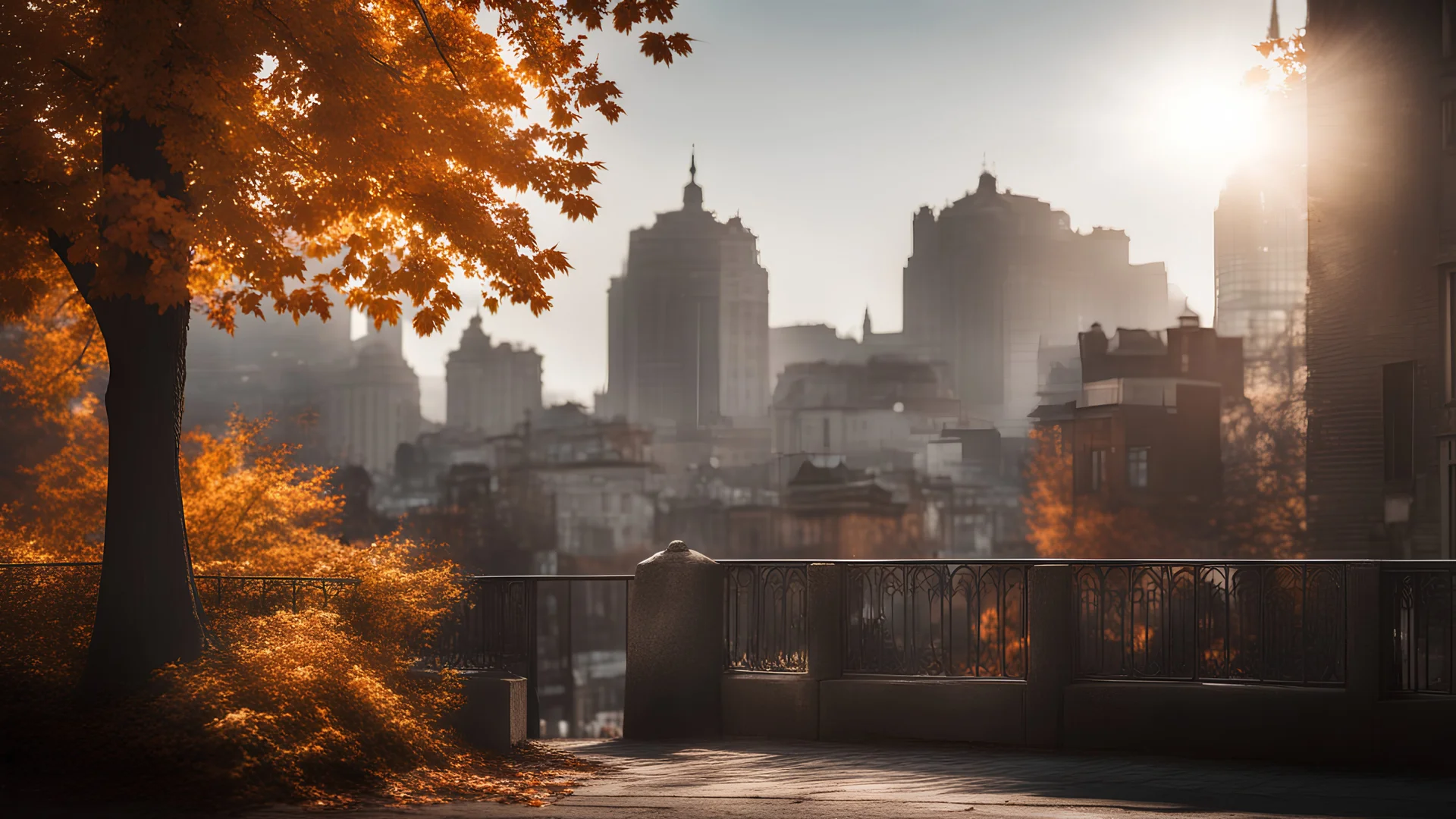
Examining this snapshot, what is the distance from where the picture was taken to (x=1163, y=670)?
1177cm

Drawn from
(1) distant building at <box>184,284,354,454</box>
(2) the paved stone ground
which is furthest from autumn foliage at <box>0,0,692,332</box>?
(1) distant building at <box>184,284,354,454</box>

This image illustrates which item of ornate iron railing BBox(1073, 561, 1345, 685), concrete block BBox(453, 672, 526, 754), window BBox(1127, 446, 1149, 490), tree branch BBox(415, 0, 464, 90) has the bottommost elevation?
concrete block BBox(453, 672, 526, 754)

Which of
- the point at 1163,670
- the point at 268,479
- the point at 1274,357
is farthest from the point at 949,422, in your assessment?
the point at 1163,670

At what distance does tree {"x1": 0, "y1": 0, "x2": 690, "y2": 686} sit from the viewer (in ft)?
31.5

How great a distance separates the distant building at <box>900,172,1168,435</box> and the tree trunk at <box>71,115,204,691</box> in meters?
150

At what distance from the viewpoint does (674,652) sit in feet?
42.2

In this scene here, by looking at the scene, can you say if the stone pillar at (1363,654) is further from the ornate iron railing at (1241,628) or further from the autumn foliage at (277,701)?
the autumn foliage at (277,701)

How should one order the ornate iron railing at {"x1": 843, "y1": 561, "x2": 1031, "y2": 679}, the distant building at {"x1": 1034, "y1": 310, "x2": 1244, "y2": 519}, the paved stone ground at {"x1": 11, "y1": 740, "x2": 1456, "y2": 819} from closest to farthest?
the paved stone ground at {"x1": 11, "y1": 740, "x2": 1456, "y2": 819} → the ornate iron railing at {"x1": 843, "y1": 561, "x2": 1031, "y2": 679} → the distant building at {"x1": 1034, "y1": 310, "x2": 1244, "y2": 519}

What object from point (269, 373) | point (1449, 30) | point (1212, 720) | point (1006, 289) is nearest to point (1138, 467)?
point (1449, 30)

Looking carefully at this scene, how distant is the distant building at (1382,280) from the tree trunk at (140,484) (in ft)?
68.2

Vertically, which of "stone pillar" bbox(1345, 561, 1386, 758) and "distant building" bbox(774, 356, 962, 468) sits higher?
"distant building" bbox(774, 356, 962, 468)

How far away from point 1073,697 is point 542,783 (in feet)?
16.5

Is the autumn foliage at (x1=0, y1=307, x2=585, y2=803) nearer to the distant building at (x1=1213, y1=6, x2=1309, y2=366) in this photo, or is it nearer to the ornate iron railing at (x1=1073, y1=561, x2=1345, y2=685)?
the ornate iron railing at (x1=1073, y1=561, x2=1345, y2=685)

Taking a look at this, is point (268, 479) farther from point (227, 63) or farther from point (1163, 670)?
point (1163, 670)
